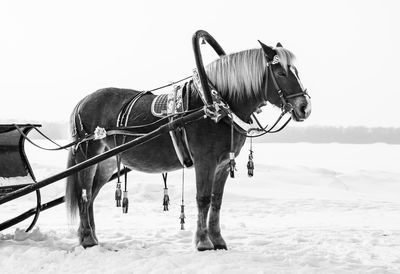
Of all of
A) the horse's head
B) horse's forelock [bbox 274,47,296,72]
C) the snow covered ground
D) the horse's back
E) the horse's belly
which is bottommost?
the snow covered ground

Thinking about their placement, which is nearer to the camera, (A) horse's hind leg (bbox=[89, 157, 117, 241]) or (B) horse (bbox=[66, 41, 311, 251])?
(B) horse (bbox=[66, 41, 311, 251])

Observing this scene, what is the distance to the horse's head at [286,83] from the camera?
164 inches

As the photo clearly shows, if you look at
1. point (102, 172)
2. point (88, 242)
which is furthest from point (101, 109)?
point (88, 242)

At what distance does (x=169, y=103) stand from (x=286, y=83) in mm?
1235

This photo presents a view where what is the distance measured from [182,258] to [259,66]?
6.47ft

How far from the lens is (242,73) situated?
4438mm

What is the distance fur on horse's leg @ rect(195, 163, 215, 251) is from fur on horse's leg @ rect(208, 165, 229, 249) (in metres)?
0.22

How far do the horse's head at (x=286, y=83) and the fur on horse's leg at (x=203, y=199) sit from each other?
37.7 inches

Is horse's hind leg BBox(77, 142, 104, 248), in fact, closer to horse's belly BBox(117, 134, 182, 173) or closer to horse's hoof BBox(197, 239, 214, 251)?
horse's belly BBox(117, 134, 182, 173)

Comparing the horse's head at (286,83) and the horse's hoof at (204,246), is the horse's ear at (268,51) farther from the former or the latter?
the horse's hoof at (204,246)

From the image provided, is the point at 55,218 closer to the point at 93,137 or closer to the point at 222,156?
the point at 93,137

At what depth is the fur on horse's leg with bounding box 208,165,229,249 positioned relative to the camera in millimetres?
4723

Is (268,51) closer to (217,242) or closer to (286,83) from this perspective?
(286,83)

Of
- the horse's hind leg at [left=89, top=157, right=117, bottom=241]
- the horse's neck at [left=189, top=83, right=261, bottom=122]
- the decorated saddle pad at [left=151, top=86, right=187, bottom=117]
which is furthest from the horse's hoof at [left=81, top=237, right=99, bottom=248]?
the horse's neck at [left=189, top=83, right=261, bottom=122]
